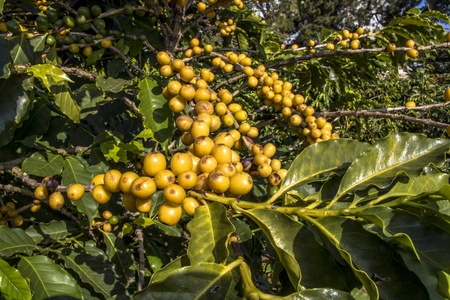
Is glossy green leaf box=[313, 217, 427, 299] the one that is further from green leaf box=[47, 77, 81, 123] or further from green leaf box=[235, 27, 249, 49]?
green leaf box=[235, 27, 249, 49]

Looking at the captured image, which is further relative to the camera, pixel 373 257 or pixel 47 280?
pixel 47 280

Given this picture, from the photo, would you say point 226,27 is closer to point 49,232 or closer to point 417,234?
point 49,232

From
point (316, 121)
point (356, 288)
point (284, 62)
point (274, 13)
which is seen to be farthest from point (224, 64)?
point (274, 13)

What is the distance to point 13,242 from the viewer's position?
48.5 inches

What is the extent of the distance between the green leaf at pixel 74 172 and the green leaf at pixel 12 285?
0.59 metres

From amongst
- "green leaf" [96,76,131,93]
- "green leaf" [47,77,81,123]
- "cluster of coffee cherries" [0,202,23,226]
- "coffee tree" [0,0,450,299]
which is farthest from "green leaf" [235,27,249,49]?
"cluster of coffee cherries" [0,202,23,226]

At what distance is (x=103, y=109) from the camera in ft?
6.51

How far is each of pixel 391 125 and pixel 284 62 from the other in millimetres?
4358

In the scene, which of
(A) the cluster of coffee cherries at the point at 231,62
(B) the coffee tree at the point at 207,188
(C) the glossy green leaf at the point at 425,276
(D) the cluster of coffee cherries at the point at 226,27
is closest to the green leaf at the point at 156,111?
(B) the coffee tree at the point at 207,188

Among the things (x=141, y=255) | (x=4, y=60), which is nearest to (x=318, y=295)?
(x=141, y=255)

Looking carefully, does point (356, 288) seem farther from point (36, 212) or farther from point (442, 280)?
point (36, 212)

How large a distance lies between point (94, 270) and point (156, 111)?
886mm

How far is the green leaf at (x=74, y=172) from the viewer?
1409 mm

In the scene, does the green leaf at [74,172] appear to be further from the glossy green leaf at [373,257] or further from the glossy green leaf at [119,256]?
the glossy green leaf at [373,257]
